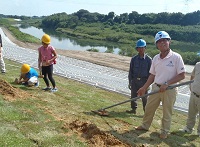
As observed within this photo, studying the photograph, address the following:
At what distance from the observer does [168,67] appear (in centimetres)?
548

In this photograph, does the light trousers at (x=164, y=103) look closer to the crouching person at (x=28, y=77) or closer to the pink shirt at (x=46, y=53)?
the pink shirt at (x=46, y=53)

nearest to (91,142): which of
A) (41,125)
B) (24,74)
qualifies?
(41,125)

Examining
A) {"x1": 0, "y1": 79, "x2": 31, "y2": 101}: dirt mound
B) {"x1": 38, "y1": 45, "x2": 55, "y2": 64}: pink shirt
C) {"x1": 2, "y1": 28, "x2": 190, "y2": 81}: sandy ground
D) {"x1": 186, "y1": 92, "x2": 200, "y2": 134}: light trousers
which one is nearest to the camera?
{"x1": 186, "y1": 92, "x2": 200, "y2": 134}: light trousers

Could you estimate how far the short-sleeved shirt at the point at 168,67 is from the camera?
17.8ft

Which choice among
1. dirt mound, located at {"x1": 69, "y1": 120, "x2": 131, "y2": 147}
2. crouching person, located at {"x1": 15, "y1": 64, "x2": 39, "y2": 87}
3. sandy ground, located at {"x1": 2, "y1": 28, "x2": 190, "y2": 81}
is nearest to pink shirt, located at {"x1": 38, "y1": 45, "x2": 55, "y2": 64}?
crouching person, located at {"x1": 15, "y1": 64, "x2": 39, "y2": 87}

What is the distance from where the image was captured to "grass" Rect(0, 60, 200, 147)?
495 cm

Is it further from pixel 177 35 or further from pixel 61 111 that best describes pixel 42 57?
pixel 177 35

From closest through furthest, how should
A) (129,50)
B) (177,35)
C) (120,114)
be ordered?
(120,114) < (129,50) < (177,35)

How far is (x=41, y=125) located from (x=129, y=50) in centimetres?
3015

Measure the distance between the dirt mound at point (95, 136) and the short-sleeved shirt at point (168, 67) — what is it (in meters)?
1.55

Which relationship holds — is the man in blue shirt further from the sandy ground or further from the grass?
the sandy ground

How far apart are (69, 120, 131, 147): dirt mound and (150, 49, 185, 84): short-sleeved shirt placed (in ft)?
5.08

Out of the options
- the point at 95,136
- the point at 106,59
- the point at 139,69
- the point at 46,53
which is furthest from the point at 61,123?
the point at 106,59

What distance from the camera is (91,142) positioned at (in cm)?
510
